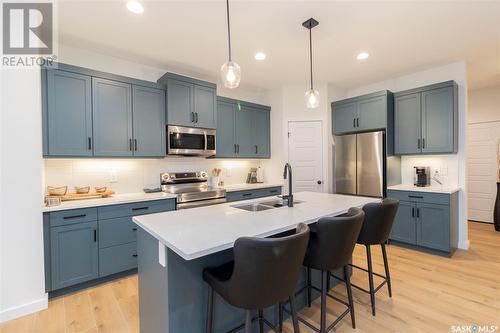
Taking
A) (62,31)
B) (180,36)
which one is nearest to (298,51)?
(180,36)

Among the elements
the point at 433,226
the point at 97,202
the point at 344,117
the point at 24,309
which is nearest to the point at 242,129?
the point at 344,117

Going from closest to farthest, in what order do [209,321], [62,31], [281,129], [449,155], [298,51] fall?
1. [209,321]
2. [62,31]
3. [298,51]
4. [449,155]
5. [281,129]

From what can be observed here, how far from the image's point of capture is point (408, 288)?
2447 millimetres

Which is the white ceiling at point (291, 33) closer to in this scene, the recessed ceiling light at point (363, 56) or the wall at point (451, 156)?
the recessed ceiling light at point (363, 56)

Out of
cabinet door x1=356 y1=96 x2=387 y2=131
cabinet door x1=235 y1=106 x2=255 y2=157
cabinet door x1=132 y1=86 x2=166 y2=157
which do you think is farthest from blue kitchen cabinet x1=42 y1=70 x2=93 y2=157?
cabinet door x1=356 y1=96 x2=387 y2=131

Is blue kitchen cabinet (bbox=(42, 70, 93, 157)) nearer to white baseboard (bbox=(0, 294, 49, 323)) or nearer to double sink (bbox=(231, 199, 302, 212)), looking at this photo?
white baseboard (bbox=(0, 294, 49, 323))

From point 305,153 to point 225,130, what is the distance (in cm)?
154

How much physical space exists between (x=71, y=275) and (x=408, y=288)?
341cm

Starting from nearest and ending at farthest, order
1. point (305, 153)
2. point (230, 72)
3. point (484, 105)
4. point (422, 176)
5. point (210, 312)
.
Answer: point (210, 312), point (230, 72), point (422, 176), point (305, 153), point (484, 105)

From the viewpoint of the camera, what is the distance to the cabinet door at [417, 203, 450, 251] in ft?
10.4

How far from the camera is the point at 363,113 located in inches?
161

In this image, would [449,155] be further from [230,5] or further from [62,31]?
[62,31]

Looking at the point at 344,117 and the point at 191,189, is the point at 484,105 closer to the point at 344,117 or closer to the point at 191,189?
the point at 344,117

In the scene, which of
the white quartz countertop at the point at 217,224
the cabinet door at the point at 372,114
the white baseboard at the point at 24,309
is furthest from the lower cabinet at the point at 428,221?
the white baseboard at the point at 24,309
